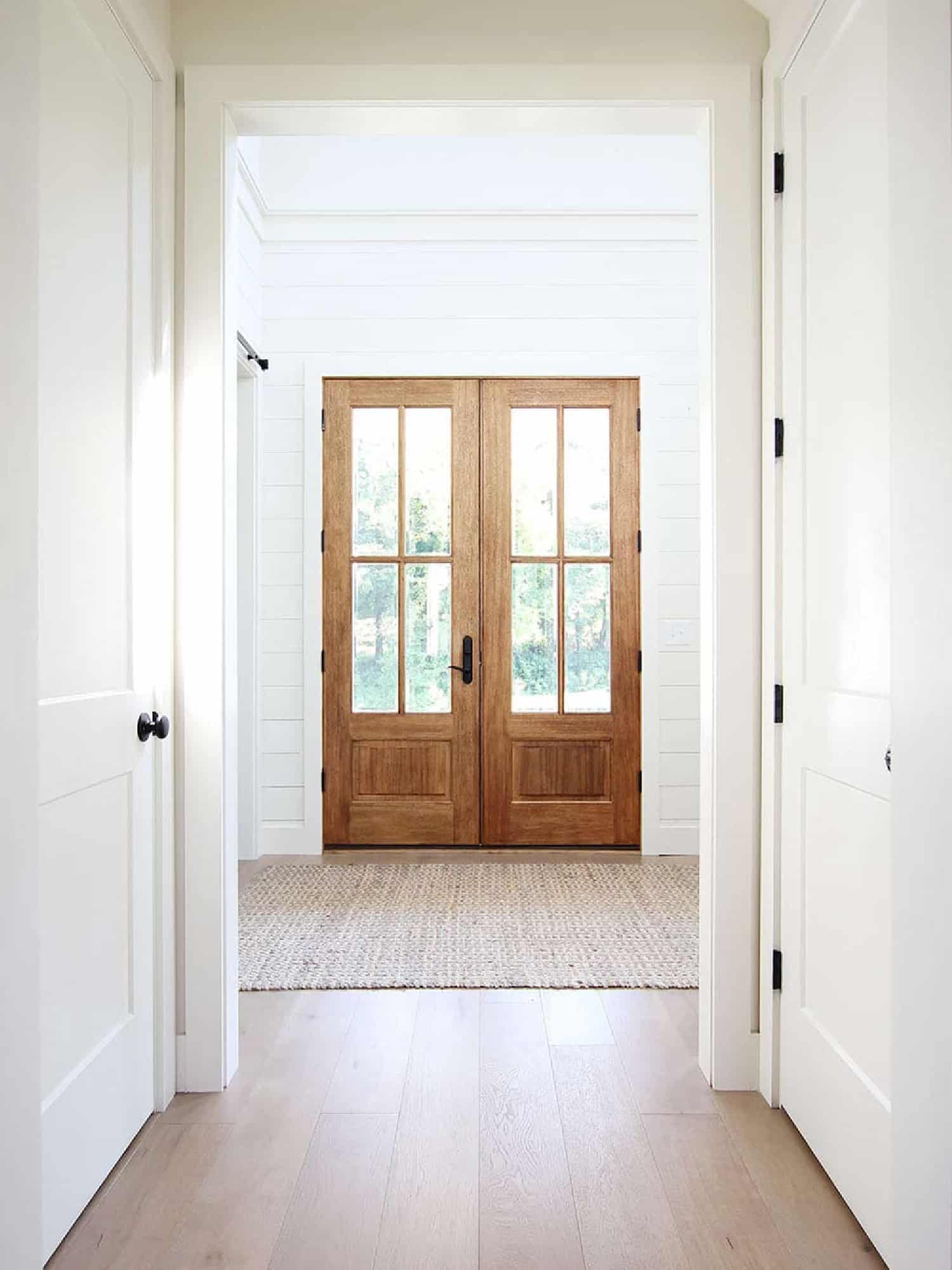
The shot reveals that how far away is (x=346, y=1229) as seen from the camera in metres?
1.71

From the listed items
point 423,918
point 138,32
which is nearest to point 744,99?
point 138,32

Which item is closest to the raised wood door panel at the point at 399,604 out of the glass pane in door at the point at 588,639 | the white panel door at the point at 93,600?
the glass pane in door at the point at 588,639

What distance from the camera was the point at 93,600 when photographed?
72.8 inches

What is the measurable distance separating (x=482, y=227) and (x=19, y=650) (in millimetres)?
3793

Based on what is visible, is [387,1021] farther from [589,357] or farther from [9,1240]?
[589,357]

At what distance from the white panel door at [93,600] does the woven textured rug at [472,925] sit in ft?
3.42

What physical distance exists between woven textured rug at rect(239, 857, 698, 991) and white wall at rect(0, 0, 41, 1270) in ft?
5.25

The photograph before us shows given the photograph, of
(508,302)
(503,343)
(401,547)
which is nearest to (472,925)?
(401,547)

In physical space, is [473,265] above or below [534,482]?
above

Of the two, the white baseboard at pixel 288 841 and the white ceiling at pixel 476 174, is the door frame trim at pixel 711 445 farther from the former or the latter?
the white baseboard at pixel 288 841

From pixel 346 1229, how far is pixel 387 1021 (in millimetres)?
943

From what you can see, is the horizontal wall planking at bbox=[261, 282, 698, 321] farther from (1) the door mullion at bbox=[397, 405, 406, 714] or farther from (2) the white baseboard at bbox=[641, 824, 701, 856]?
(2) the white baseboard at bbox=[641, 824, 701, 856]

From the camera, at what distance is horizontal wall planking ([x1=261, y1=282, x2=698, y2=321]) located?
4.54 meters

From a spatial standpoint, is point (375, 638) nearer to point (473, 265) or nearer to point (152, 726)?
point (473, 265)
